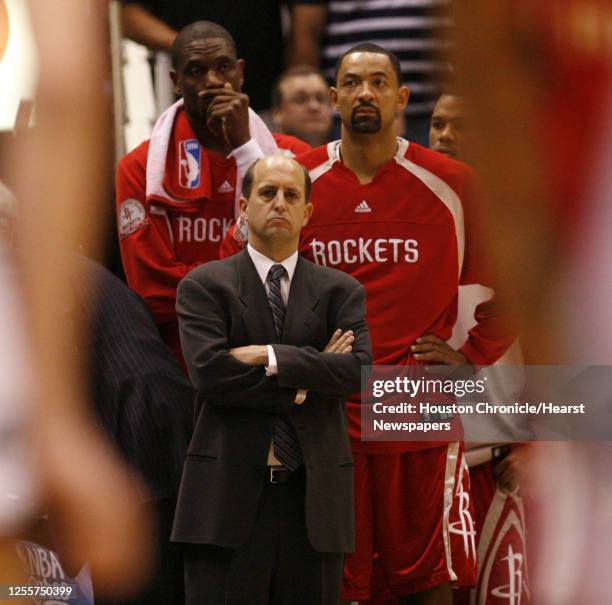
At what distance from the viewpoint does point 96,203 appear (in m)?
0.41

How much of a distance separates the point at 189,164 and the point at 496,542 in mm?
1328

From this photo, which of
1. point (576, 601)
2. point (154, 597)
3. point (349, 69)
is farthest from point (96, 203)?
point (349, 69)

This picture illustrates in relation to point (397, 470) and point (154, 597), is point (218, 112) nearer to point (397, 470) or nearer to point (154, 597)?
point (397, 470)

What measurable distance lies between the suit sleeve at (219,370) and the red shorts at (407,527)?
1.45ft

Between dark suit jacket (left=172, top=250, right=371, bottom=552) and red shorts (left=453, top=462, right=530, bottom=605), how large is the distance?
0.64m

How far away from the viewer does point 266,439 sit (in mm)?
2422

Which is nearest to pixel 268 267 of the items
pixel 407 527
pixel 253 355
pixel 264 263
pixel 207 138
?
pixel 264 263

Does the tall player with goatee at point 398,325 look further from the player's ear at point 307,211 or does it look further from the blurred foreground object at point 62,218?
the blurred foreground object at point 62,218

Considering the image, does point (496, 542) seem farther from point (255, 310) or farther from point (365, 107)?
point (365, 107)

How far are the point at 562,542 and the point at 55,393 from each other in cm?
44

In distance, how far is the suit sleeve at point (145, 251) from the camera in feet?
9.55

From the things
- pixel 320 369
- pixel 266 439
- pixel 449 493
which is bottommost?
pixel 449 493

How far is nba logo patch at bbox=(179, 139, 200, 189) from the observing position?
118 inches

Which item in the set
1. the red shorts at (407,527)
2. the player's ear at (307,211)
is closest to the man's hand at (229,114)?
the player's ear at (307,211)
